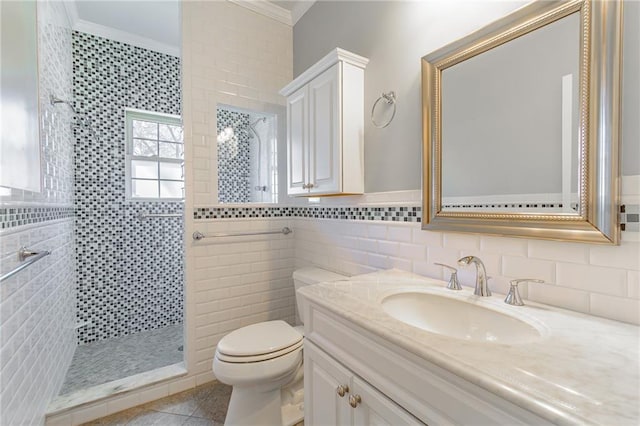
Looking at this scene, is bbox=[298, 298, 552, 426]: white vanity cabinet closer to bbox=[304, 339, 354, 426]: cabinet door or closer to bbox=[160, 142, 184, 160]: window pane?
bbox=[304, 339, 354, 426]: cabinet door

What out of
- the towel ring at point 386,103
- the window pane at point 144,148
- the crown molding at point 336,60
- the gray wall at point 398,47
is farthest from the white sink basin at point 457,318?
the window pane at point 144,148

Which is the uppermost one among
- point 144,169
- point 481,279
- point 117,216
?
point 144,169

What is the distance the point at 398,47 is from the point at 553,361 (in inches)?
56.9

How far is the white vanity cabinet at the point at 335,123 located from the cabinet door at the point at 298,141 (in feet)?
0.04

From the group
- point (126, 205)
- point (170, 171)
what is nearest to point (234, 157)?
point (170, 171)

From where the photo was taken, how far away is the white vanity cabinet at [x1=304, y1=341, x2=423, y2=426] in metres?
0.79

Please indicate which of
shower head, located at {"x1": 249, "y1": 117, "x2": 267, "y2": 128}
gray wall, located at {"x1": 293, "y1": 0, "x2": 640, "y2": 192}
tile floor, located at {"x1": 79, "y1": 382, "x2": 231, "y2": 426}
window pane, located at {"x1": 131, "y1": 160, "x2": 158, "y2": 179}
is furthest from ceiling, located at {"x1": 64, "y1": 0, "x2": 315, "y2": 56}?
tile floor, located at {"x1": 79, "y1": 382, "x2": 231, "y2": 426}

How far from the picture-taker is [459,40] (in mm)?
1184

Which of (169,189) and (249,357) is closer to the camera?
(249,357)

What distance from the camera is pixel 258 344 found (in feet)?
5.00

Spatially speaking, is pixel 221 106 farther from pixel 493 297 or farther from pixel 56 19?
pixel 493 297

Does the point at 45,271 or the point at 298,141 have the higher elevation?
the point at 298,141

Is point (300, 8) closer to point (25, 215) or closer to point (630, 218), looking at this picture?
point (25, 215)

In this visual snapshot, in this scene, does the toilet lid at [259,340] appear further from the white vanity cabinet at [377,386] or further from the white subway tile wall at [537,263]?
the white subway tile wall at [537,263]
